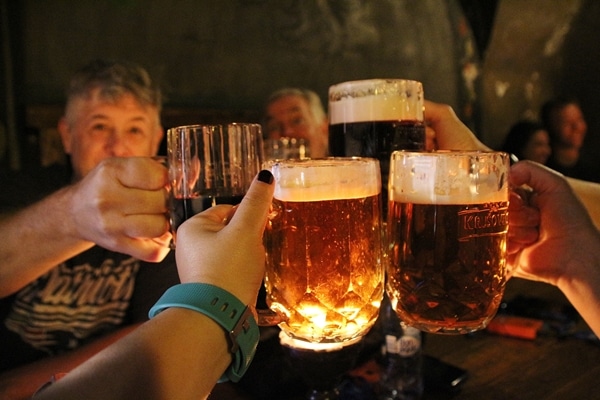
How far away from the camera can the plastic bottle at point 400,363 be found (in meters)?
1.11

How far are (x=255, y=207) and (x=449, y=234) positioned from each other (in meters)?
0.28

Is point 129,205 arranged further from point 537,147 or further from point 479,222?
point 537,147

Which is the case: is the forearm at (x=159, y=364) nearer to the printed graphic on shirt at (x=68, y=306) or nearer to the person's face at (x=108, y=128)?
the printed graphic on shirt at (x=68, y=306)

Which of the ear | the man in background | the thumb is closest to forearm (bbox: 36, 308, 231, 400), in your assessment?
the thumb

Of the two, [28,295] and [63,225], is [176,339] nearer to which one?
[63,225]

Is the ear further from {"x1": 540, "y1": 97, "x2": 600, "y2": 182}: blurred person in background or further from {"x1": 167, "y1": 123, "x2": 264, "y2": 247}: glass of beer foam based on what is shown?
{"x1": 540, "y1": 97, "x2": 600, "y2": 182}: blurred person in background

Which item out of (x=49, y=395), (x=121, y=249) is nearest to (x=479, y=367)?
(x=121, y=249)

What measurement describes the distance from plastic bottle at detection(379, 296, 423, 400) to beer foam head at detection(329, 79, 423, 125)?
0.47 meters

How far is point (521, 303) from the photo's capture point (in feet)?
5.51

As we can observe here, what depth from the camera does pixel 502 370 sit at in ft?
4.09

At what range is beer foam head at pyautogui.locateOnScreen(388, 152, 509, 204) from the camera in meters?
0.69

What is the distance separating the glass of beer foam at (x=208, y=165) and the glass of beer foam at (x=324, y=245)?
0.37ft

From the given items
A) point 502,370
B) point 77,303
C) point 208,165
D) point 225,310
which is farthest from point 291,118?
point 225,310

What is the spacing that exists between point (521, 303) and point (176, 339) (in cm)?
145
